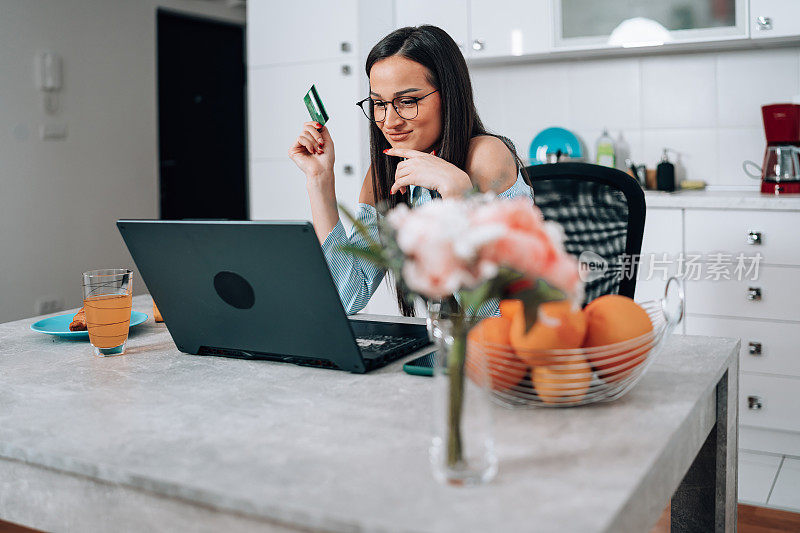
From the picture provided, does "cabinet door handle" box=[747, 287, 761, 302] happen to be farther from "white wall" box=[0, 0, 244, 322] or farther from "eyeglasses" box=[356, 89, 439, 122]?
"white wall" box=[0, 0, 244, 322]

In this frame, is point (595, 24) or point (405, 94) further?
point (595, 24)

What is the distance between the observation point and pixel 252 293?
1.17m

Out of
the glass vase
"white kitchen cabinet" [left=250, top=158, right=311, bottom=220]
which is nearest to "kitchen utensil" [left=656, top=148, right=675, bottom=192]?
"white kitchen cabinet" [left=250, top=158, right=311, bottom=220]

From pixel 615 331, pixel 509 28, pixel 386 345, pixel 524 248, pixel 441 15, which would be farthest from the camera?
pixel 441 15

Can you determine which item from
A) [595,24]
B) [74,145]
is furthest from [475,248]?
[74,145]

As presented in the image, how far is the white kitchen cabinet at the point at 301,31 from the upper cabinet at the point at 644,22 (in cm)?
93

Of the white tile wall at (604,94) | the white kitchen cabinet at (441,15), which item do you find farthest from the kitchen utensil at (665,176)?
the white kitchen cabinet at (441,15)

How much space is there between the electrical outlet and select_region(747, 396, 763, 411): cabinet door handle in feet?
11.5

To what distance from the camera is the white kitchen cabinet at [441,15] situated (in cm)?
352

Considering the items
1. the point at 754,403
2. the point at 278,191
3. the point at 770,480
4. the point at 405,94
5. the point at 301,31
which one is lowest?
the point at 770,480

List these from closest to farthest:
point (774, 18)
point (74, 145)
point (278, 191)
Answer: point (774, 18) → point (278, 191) → point (74, 145)

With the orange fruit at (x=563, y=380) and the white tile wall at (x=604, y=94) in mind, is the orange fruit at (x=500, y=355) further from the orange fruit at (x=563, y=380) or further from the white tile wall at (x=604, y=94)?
the white tile wall at (x=604, y=94)

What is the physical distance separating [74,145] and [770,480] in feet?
12.7

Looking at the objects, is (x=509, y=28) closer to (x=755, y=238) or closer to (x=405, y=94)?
(x=755, y=238)
